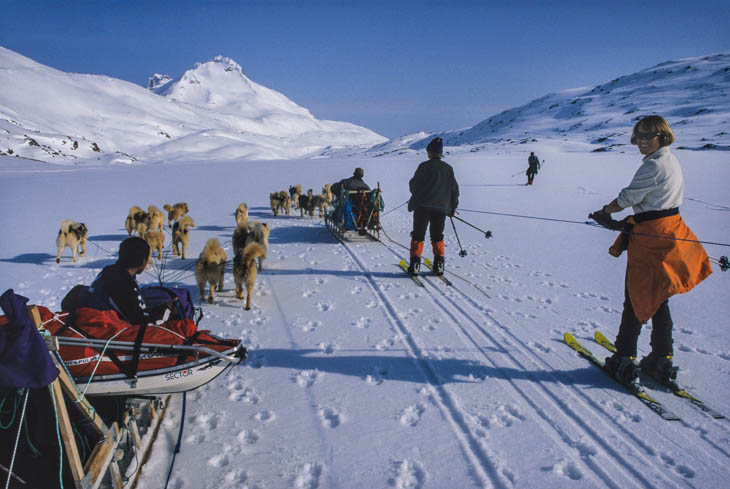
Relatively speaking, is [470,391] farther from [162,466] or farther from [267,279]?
[267,279]

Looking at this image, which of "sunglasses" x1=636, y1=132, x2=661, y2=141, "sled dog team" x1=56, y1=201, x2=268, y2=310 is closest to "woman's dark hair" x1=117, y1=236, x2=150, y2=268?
"sled dog team" x1=56, y1=201, x2=268, y2=310

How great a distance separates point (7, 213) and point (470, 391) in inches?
589

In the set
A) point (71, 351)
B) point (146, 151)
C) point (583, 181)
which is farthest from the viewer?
point (146, 151)

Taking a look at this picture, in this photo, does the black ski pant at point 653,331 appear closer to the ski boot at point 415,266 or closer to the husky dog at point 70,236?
the ski boot at point 415,266

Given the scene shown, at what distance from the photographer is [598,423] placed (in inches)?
105

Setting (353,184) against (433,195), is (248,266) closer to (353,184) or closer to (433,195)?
(433,195)

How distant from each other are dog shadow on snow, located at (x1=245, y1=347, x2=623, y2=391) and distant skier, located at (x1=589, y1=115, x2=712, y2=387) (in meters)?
0.50

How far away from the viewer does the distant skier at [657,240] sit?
8.68ft

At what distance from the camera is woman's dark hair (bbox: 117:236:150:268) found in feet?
9.21

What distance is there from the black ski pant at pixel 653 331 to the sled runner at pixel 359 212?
558 centimetres

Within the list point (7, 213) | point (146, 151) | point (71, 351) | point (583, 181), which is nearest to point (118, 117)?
point (146, 151)

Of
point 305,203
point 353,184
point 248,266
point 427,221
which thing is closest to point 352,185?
point 353,184

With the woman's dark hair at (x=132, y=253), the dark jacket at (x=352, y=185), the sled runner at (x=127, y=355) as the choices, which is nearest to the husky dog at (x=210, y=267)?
the woman's dark hair at (x=132, y=253)

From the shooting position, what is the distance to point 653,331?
299cm
